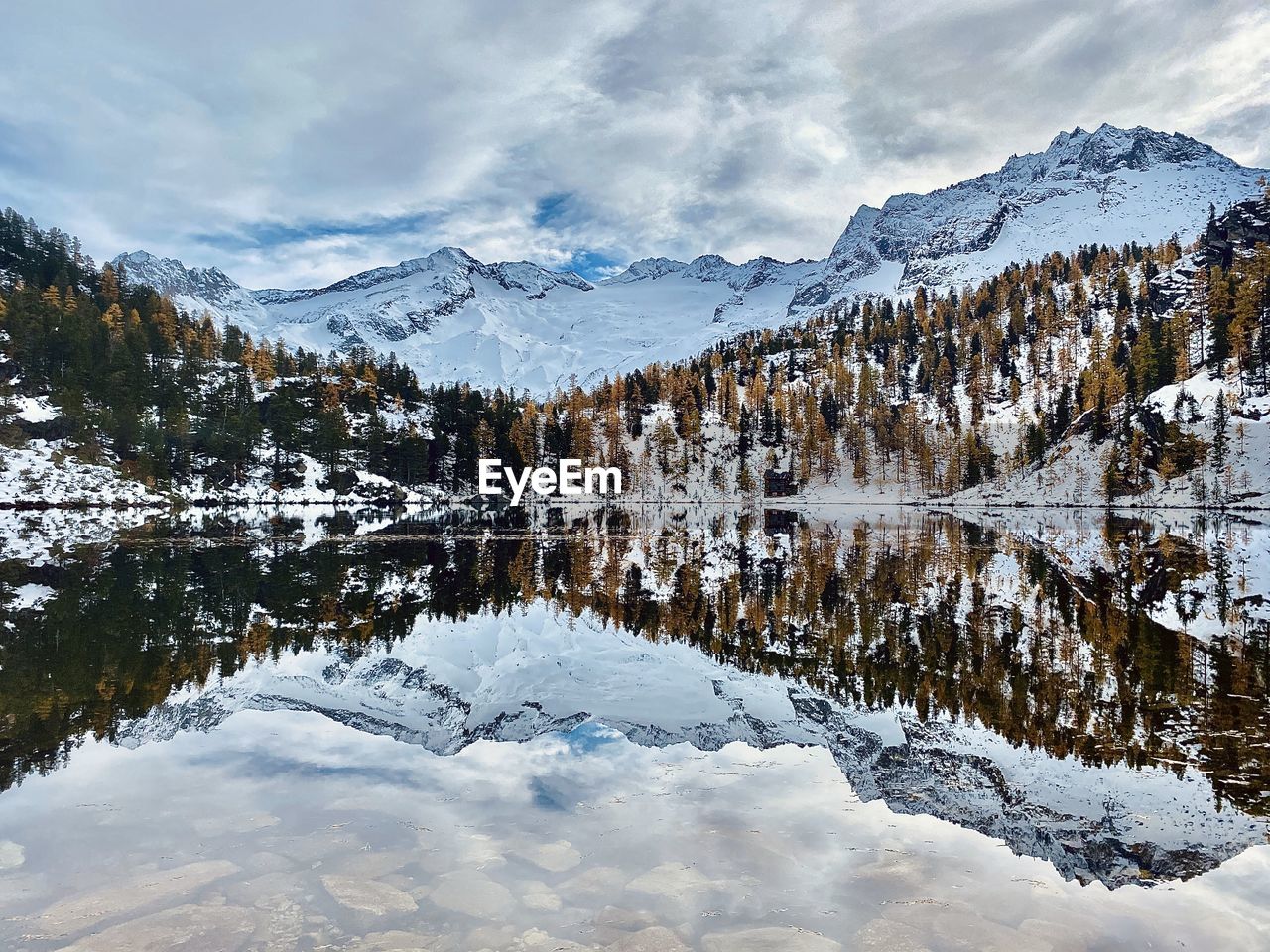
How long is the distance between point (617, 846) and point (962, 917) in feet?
13.3

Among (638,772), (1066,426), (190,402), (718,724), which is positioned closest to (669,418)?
(1066,426)

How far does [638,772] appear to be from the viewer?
491 inches

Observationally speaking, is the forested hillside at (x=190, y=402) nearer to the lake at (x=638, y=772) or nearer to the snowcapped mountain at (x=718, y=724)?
the lake at (x=638, y=772)

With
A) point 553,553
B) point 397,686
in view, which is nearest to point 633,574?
point 553,553

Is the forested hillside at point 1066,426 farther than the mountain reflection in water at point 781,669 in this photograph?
Yes

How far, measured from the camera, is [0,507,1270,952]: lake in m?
7.78

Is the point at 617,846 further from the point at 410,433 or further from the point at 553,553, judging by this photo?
the point at 410,433

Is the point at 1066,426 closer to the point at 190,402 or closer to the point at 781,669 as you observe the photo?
the point at 781,669

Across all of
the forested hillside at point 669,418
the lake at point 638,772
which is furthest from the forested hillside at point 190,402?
the lake at point 638,772

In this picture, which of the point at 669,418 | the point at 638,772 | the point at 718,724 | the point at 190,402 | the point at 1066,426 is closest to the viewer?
the point at 638,772

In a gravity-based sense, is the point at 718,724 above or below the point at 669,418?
below

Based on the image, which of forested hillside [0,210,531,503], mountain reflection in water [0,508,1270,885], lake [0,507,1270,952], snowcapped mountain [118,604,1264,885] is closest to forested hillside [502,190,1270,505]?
forested hillside [0,210,531,503]

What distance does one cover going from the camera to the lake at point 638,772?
7.78 meters

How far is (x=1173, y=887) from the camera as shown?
8.38 meters
